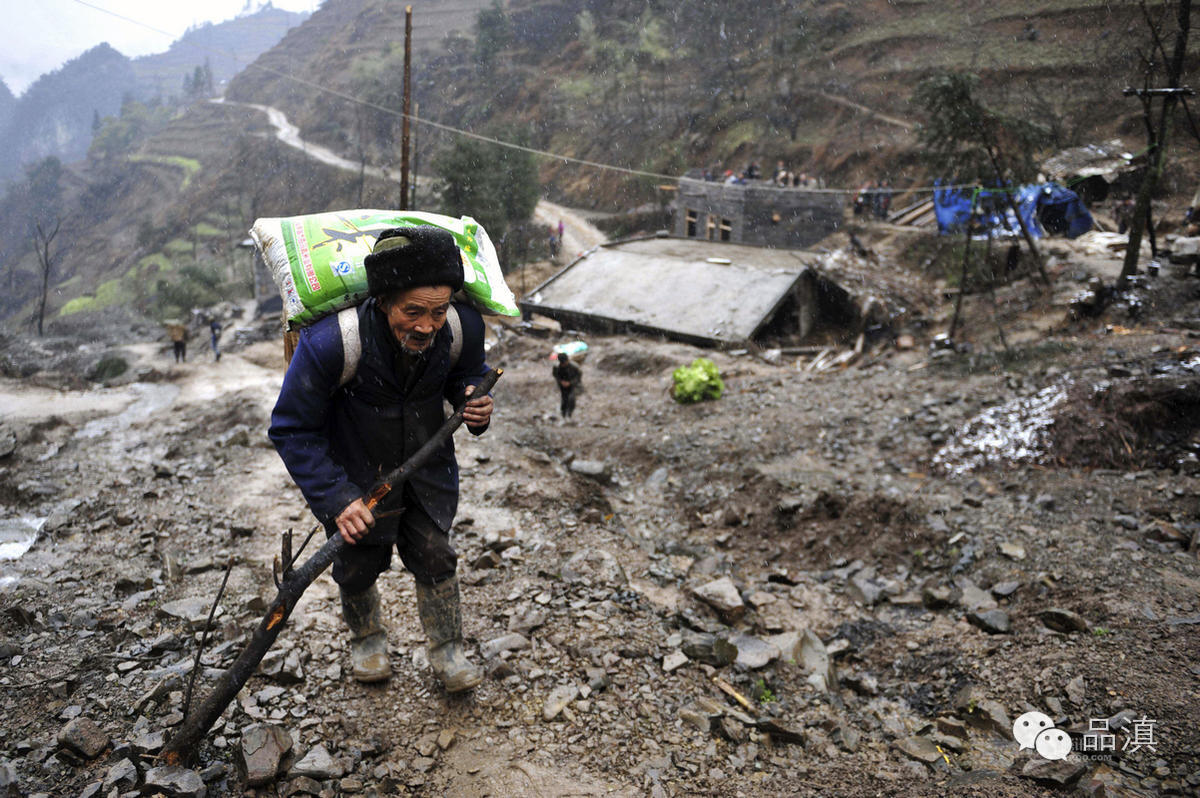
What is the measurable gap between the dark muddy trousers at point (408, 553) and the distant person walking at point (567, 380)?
627cm

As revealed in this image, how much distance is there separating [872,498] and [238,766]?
5.40 meters

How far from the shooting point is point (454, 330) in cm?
291

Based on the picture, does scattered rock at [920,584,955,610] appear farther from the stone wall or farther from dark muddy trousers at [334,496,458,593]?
the stone wall

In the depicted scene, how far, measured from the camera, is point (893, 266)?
21.2m

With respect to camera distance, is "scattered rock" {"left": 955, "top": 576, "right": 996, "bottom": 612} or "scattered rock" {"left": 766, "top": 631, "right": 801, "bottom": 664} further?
"scattered rock" {"left": 955, "top": 576, "right": 996, "bottom": 612}

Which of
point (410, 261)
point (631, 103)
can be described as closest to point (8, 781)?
point (410, 261)

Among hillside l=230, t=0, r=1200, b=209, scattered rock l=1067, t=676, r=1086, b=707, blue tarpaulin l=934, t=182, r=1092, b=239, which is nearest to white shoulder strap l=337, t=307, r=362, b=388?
scattered rock l=1067, t=676, r=1086, b=707

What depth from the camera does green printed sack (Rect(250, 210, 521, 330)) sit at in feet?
8.91

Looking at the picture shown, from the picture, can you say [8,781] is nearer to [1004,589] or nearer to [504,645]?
[504,645]

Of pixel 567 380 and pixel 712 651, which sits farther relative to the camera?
pixel 567 380

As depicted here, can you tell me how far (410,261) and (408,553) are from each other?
1.38 m

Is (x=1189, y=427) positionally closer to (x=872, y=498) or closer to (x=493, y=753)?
(x=872, y=498)

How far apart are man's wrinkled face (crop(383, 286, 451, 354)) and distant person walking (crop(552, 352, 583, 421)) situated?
6.61 metres

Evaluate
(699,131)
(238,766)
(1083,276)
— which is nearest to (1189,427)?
(238,766)
